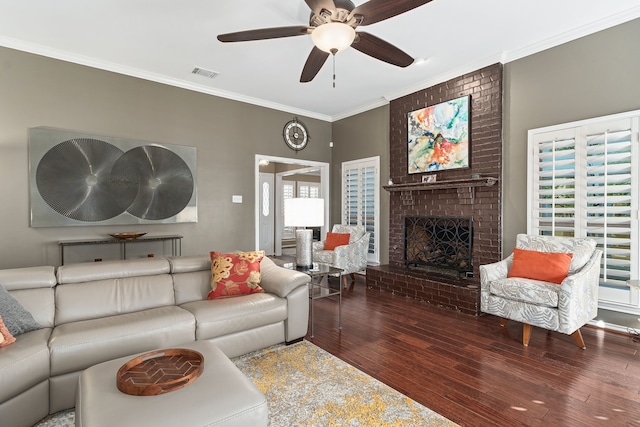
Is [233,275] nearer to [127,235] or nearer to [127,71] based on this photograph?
[127,235]

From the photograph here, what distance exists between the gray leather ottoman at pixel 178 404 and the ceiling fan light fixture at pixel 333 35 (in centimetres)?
227

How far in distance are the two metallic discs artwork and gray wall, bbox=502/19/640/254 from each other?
443 centimetres

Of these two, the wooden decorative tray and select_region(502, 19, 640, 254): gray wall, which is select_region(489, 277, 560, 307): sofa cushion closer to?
select_region(502, 19, 640, 254): gray wall

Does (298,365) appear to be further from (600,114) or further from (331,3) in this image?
(600,114)

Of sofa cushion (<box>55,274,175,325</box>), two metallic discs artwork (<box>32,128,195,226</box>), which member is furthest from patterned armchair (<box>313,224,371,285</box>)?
sofa cushion (<box>55,274,175,325</box>)

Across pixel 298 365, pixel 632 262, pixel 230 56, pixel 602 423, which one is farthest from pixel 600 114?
pixel 230 56

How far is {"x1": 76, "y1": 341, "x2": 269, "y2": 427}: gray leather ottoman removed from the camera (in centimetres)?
130

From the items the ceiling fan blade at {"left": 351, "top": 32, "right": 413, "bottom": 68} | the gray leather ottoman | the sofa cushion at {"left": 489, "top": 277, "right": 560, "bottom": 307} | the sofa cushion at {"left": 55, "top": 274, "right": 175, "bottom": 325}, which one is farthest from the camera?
the sofa cushion at {"left": 489, "top": 277, "right": 560, "bottom": 307}

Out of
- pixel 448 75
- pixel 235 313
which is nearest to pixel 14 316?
pixel 235 313

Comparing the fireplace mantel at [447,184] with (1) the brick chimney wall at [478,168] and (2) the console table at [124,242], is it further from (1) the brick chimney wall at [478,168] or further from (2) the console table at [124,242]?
(2) the console table at [124,242]

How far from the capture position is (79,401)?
4.79 ft

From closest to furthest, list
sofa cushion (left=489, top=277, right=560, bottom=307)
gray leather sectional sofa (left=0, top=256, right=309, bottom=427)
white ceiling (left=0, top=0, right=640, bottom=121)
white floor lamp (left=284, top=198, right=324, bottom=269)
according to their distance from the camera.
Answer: gray leather sectional sofa (left=0, top=256, right=309, bottom=427) < sofa cushion (left=489, top=277, right=560, bottom=307) < white ceiling (left=0, top=0, right=640, bottom=121) < white floor lamp (left=284, top=198, right=324, bottom=269)

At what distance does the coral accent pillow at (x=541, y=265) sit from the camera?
10.2ft

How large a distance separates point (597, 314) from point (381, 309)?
221 centimetres
